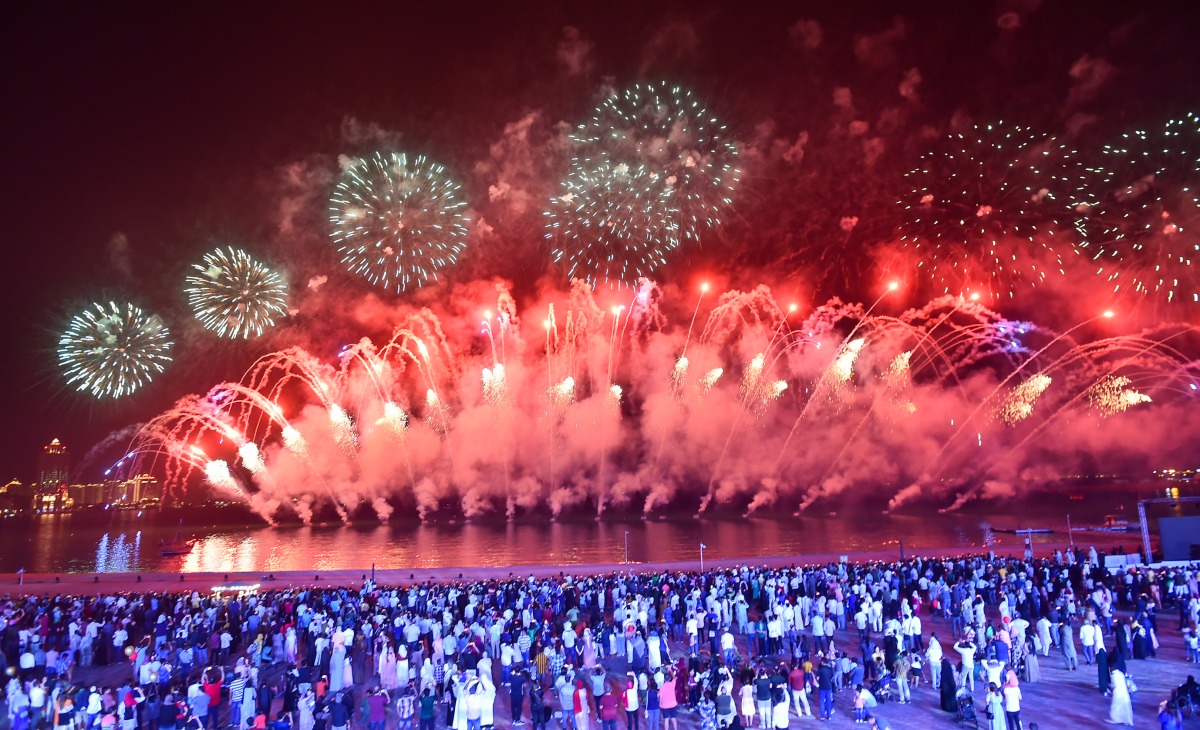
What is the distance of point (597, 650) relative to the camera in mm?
18188

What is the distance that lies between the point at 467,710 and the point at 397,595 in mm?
13619

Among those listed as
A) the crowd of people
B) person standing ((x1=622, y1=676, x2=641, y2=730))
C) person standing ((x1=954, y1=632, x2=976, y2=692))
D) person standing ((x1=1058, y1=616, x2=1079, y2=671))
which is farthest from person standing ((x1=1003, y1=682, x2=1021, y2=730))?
person standing ((x1=622, y1=676, x2=641, y2=730))

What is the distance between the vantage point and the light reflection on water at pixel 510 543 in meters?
53.7

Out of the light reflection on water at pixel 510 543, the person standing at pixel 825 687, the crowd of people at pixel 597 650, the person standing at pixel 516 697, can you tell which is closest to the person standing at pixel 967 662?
the crowd of people at pixel 597 650

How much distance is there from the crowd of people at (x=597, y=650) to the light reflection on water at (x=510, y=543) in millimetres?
23786

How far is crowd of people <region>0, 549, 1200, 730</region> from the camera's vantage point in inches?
519

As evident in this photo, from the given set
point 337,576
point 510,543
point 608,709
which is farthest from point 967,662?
point 510,543

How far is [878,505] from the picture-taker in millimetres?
101812

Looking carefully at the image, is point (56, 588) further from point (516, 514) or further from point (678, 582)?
point (516, 514)

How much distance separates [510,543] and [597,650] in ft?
165

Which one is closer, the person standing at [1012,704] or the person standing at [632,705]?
the person standing at [1012,704]

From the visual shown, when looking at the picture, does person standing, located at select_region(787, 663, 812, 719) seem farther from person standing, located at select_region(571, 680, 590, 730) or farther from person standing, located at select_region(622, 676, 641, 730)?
person standing, located at select_region(571, 680, 590, 730)

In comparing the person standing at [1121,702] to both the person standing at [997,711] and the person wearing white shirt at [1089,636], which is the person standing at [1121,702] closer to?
the person standing at [997,711]

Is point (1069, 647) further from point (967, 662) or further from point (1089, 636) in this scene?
point (967, 662)
